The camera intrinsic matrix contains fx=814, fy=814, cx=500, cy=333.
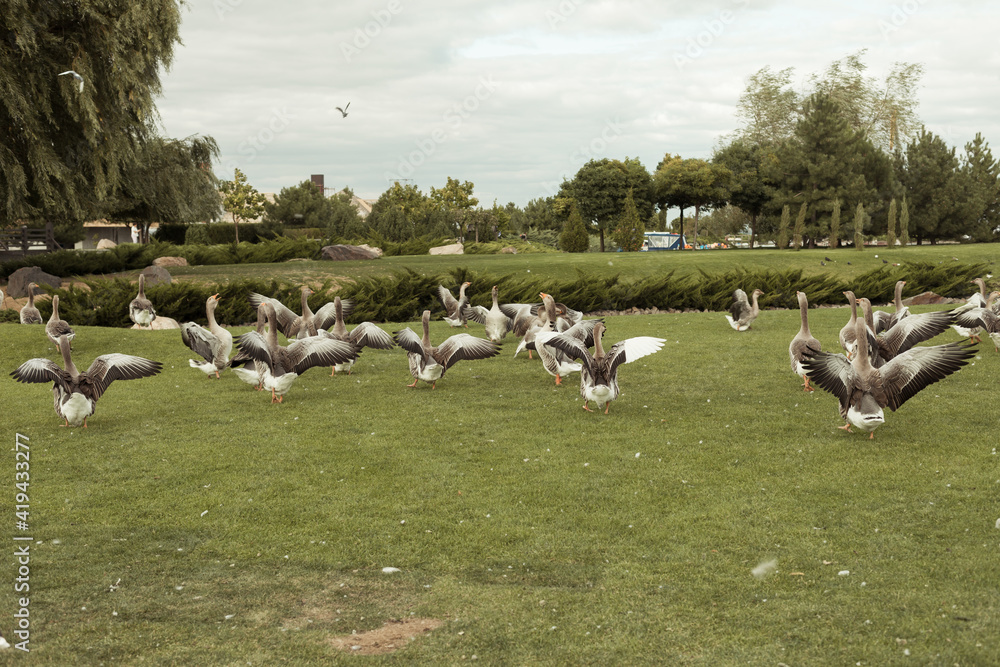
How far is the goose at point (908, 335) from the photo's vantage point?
11.9 metres

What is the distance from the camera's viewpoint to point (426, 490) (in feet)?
27.7

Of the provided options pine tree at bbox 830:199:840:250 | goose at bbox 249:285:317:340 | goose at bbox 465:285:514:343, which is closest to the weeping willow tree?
goose at bbox 249:285:317:340

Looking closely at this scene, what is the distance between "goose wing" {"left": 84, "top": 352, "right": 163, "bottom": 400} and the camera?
10.9m

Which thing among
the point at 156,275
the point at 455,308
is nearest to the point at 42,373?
the point at 455,308

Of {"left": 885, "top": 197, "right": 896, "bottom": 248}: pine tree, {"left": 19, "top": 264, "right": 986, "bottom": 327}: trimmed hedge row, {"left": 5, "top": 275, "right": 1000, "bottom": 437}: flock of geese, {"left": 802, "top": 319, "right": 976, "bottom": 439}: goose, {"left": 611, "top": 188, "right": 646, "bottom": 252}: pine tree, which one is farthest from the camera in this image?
{"left": 611, "top": 188, "right": 646, "bottom": 252}: pine tree

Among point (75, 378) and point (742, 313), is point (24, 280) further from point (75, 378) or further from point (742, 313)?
point (742, 313)

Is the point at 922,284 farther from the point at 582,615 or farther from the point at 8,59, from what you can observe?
the point at 8,59

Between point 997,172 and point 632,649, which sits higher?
point 997,172

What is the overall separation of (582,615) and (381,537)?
2.27 m

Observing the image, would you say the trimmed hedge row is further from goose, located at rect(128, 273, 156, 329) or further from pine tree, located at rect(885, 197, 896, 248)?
pine tree, located at rect(885, 197, 896, 248)

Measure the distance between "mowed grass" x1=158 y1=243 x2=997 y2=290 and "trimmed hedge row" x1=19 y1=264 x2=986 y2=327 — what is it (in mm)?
3913

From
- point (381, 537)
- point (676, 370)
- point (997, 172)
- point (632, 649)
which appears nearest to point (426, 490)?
point (381, 537)

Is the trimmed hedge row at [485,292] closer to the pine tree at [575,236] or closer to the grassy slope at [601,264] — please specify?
the grassy slope at [601,264]

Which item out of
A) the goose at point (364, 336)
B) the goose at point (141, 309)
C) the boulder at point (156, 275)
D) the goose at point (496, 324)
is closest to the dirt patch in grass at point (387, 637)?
the goose at point (364, 336)
